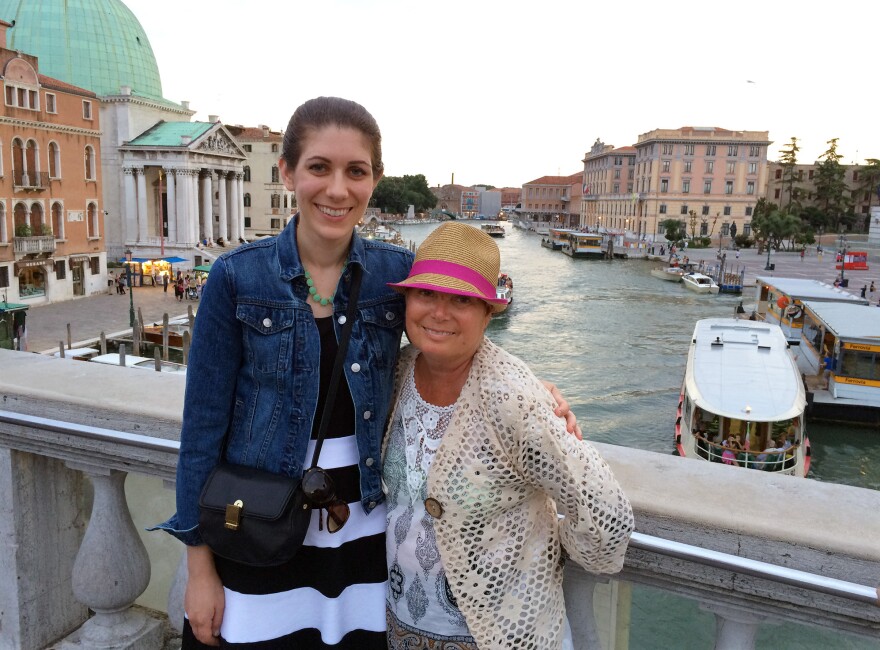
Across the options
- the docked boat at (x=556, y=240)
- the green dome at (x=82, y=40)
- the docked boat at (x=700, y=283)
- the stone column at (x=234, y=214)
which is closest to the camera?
the green dome at (x=82, y=40)

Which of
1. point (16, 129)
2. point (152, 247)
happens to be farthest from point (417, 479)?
point (152, 247)

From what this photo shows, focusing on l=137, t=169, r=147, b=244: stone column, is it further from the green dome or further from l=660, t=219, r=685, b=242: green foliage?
l=660, t=219, r=685, b=242: green foliage

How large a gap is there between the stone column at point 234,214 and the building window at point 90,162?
17066mm

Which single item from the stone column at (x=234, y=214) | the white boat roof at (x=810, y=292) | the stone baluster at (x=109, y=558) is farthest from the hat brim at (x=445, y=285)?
the stone column at (x=234, y=214)

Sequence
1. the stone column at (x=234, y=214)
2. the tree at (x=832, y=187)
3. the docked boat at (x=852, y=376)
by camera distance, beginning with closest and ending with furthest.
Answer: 1. the docked boat at (x=852, y=376)
2. the stone column at (x=234, y=214)
3. the tree at (x=832, y=187)

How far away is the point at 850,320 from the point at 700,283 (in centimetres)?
2510

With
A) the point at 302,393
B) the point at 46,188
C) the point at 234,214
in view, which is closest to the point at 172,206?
the point at 234,214

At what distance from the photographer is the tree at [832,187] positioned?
7275 cm

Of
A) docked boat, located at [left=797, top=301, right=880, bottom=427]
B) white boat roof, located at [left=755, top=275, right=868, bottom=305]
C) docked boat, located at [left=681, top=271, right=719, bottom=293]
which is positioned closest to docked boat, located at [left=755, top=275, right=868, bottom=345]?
white boat roof, located at [left=755, top=275, right=868, bottom=305]

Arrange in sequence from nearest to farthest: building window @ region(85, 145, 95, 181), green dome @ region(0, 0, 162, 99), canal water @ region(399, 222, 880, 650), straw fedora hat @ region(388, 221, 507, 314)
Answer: straw fedora hat @ region(388, 221, 507, 314)
canal water @ region(399, 222, 880, 650)
building window @ region(85, 145, 95, 181)
green dome @ region(0, 0, 162, 99)

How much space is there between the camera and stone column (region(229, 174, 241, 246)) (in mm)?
48166

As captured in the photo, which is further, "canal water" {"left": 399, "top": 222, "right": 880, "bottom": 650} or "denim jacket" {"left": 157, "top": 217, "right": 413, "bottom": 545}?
"canal water" {"left": 399, "top": 222, "right": 880, "bottom": 650}

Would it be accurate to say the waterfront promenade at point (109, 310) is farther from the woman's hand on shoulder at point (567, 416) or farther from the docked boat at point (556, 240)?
the docked boat at point (556, 240)

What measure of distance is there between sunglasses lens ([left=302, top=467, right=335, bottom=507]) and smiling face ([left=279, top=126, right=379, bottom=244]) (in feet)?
1.69
